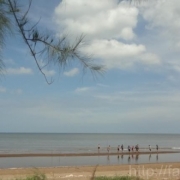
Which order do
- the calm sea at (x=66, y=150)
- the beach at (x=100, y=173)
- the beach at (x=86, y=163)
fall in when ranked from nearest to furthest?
the beach at (x=100, y=173) → the beach at (x=86, y=163) → the calm sea at (x=66, y=150)

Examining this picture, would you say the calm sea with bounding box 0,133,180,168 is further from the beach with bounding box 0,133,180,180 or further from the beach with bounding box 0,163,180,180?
the beach with bounding box 0,163,180,180

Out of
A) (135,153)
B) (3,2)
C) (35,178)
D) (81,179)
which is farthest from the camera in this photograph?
(135,153)

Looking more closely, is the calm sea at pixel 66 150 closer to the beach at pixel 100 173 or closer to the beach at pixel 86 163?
the beach at pixel 86 163

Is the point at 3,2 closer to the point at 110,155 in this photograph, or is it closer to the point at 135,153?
the point at 110,155

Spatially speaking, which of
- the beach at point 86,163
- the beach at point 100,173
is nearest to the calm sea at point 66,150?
the beach at point 86,163

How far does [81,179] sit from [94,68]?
10.2 meters

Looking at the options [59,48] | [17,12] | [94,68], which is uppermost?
[17,12]

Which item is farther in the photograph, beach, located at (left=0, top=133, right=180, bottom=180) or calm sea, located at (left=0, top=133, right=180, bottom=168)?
calm sea, located at (left=0, top=133, right=180, bottom=168)

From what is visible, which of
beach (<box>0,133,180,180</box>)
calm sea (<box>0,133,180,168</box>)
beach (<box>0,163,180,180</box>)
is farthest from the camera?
calm sea (<box>0,133,180,168</box>)

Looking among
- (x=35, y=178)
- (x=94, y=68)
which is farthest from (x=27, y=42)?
(x=35, y=178)

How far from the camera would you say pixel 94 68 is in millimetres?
2680

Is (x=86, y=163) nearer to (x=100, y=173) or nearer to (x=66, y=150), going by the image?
(x=100, y=173)

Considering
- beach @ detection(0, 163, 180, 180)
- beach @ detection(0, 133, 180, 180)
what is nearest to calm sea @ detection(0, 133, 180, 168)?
beach @ detection(0, 133, 180, 180)

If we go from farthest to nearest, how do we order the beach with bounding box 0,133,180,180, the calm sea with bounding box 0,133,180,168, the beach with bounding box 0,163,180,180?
1. the calm sea with bounding box 0,133,180,168
2. the beach with bounding box 0,133,180,180
3. the beach with bounding box 0,163,180,180
